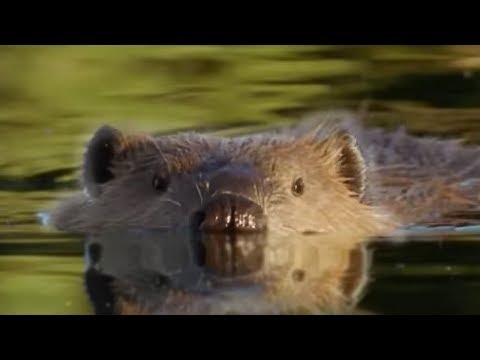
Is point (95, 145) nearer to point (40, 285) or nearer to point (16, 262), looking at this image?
point (16, 262)

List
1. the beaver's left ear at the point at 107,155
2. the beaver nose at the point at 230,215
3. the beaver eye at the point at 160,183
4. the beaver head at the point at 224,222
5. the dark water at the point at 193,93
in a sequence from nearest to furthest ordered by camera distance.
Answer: the beaver head at the point at 224,222 < the beaver nose at the point at 230,215 < the beaver eye at the point at 160,183 < the beaver's left ear at the point at 107,155 < the dark water at the point at 193,93

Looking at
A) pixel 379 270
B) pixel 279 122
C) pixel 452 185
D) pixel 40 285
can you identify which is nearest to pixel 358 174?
pixel 452 185

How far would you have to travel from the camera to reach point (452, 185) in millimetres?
10922

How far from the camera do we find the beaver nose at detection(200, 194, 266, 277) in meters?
8.25

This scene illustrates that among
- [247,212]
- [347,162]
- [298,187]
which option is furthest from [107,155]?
[247,212]

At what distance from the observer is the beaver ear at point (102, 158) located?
9.86 meters

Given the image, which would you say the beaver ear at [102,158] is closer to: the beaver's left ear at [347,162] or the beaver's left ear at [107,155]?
the beaver's left ear at [107,155]

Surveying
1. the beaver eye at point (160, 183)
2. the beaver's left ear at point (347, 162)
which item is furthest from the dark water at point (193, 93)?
the beaver's left ear at point (347, 162)

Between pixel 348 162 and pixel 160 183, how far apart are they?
4.11 feet

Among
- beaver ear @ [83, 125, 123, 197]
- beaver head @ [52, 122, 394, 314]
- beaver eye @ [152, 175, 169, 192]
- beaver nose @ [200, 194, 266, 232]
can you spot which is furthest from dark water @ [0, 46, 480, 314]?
beaver nose @ [200, 194, 266, 232]

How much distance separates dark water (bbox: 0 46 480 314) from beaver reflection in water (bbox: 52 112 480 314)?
2.60 ft

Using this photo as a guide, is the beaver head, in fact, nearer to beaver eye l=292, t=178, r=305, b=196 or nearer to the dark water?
beaver eye l=292, t=178, r=305, b=196

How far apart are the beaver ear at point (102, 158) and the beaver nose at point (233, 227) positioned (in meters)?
1.48

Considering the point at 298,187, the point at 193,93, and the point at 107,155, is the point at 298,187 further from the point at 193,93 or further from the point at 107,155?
the point at 193,93
